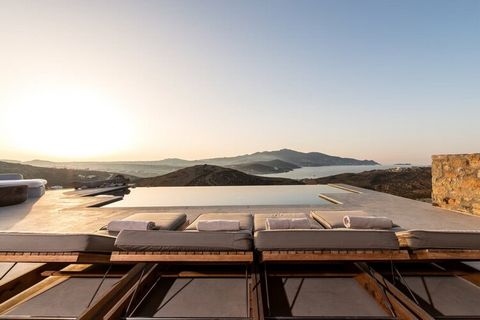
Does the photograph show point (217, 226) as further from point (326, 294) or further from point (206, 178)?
point (206, 178)

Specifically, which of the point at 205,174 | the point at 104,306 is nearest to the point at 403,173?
the point at 205,174

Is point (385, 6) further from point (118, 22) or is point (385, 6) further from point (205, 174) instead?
point (205, 174)

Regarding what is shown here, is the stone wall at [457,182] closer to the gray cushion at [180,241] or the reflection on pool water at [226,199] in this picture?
the reflection on pool water at [226,199]

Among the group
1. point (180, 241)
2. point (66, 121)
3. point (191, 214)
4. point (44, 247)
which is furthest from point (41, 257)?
point (66, 121)

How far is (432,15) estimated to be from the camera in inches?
407

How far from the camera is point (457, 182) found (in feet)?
23.2

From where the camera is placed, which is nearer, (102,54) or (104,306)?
(104,306)

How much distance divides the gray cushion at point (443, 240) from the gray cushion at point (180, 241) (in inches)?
62.3

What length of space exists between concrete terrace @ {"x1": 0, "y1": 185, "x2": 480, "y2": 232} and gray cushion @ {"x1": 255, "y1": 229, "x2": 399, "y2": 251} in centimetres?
A: 336

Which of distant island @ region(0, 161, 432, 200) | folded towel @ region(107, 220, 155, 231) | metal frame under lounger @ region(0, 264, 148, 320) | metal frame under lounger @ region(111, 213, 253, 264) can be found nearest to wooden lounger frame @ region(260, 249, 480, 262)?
metal frame under lounger @ region(111, 213, 253, 264)

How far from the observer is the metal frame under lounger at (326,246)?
2.56 meters

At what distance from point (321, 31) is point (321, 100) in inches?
178

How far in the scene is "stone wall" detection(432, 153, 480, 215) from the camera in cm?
662

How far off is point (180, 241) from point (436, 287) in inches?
101
